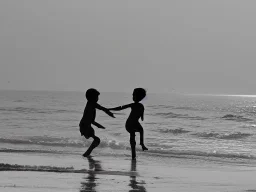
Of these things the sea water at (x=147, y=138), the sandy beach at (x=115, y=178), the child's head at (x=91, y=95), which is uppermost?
the child's head at (x=91, y=95)

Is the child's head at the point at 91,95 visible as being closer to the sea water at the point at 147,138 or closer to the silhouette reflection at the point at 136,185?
the sea water at the point at 147,138

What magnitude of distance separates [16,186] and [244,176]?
4.76 meters

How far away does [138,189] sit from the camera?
788 centimetres

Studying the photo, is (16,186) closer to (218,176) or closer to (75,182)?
(75,182)

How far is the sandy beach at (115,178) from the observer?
311 inches

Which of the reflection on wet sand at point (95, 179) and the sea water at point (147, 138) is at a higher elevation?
the reflection on wet sand at point (95, 179)

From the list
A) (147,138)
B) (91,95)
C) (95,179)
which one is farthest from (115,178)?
(147,138)

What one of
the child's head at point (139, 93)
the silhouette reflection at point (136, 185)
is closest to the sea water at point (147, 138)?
Result: the child's head at point (139, 93)

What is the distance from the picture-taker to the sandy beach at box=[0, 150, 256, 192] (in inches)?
311

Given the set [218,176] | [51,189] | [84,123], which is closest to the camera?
[51,189]

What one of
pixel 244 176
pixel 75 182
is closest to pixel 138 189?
pixel 75 182

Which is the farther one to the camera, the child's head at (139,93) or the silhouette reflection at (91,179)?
the child's head at (139,93)

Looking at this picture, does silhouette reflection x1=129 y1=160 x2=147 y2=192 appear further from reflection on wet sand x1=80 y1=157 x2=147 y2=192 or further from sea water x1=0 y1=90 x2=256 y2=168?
sea water x1=0 y1=90 x2=256 y2=168

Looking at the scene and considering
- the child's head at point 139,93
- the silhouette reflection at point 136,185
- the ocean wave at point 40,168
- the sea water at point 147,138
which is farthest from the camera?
the sea water at point 147,138
